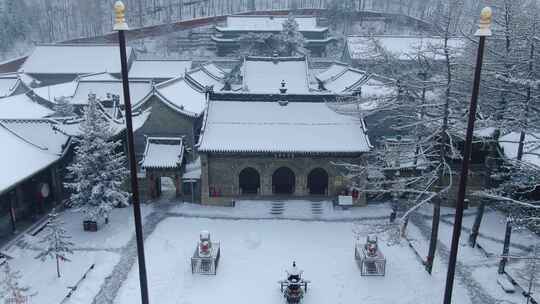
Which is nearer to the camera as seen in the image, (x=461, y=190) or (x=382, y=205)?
(x=461, y=190)

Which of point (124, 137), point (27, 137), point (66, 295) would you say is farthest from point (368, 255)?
point (27, 137)

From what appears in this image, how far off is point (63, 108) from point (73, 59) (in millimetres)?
24029

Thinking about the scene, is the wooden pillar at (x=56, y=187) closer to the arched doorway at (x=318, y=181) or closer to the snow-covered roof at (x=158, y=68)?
the arched doorway at (x=318, y=181)

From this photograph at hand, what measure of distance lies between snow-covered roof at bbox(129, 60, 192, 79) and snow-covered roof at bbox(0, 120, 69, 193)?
2522 cm

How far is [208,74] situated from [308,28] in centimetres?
2782

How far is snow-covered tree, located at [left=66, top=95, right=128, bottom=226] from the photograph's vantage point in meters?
22.3

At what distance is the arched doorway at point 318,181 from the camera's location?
25.7 meters

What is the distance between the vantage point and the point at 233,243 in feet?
71.7

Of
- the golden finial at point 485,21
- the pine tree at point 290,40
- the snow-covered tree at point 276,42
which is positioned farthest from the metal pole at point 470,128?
the pine tree at point 290,40

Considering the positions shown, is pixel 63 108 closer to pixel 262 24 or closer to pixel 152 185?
pixel 152 185

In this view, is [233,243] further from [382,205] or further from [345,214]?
[382,205]

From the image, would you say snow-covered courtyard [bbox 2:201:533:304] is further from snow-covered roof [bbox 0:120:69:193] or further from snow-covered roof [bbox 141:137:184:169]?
snow-covered roof [bbox 0:120:69:193]

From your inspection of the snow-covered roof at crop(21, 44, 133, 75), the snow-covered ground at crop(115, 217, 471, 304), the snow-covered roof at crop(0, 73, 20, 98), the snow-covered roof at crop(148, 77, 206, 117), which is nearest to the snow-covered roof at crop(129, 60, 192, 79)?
the snow-covered roof at crop(21, 44, 133, 75)

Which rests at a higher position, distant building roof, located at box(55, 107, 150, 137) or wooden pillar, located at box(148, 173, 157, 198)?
distant building roof, located at box(55, 107, 150, 137)
